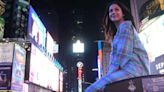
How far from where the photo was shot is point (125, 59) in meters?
1.32

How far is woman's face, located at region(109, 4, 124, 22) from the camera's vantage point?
1.47m

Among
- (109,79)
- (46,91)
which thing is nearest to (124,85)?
(109,79)

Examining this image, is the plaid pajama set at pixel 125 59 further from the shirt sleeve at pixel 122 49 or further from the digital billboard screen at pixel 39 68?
the digital billboard screen at pixel 39 68

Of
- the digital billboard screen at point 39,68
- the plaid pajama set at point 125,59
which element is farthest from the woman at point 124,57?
the digital billboard screen at point 39,68

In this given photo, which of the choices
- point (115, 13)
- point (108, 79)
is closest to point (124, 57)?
point (108, 79)

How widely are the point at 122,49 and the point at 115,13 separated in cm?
26


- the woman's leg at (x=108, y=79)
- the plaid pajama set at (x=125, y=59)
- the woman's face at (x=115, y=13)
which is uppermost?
A: the woman's face at (x=115, y=13)

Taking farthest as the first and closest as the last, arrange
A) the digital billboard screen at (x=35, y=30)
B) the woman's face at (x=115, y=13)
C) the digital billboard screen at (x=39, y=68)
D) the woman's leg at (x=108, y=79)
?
the digital billboard screen at (x=35, y=30) → the digital billboard screen at (x=39, y=68) → the woman's face at (x=115, y=13) → the woman's leg at (x=108, y=79)

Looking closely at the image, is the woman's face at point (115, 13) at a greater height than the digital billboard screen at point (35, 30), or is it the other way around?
the digital billboard screen at point (35, 30)

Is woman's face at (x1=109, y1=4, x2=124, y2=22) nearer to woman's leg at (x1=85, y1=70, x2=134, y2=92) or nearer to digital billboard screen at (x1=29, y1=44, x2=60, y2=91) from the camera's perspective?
woman's leg at (x1=85, y1=70, x2=134, y2=92)

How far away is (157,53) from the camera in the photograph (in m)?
6.41

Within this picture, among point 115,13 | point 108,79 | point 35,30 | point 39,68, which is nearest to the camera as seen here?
point 108,79

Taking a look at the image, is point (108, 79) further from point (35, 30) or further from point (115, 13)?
point (35, 30)

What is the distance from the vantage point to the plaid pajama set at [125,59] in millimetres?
1257
